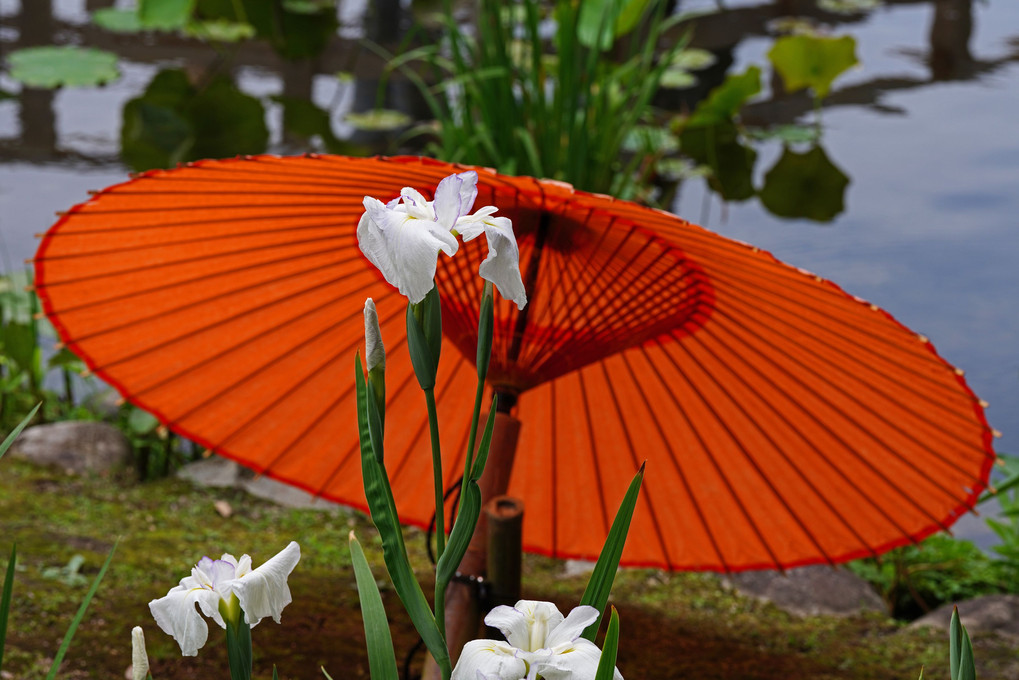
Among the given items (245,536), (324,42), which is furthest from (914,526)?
(324,42)

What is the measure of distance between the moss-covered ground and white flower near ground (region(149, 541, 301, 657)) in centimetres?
93

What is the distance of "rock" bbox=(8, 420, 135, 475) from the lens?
2277 mm

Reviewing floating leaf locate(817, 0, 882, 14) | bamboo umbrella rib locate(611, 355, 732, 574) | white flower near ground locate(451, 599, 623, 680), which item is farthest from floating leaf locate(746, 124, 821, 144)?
white flower near ground locate(451, 599, 623, 680)

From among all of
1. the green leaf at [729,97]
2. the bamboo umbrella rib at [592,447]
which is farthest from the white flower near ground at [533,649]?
the green leaf at [729,97]

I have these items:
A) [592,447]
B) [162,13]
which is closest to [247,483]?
[592,447]

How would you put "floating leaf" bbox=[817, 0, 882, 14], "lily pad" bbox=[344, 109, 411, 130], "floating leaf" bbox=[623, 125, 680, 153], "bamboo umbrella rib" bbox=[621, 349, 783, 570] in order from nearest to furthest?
1. "bamboo umbrella rib" bbox=[621, 349, 783, 570]
2. "floating leaf" bbox=[623, 125, 680, 153]
3. "lily pad" bbox=[344, 109, 411, 130]
4. "floating leaf" bbox=[817, 0, 882, 14]

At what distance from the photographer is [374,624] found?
0.62 metres

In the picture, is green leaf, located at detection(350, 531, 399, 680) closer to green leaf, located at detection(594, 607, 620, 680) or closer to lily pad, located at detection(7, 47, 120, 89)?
green leaf, located at detection(594, 607, 620, 680)

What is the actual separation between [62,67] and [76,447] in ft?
7.73

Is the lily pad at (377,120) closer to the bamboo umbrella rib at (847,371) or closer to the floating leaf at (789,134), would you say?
the floating leaf at (789,134)

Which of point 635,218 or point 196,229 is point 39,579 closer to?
point 196,229

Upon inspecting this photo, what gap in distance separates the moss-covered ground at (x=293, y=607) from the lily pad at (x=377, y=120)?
1.95 meters

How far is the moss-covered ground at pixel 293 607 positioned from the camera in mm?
1511

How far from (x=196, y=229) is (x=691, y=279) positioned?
2.09 ft
